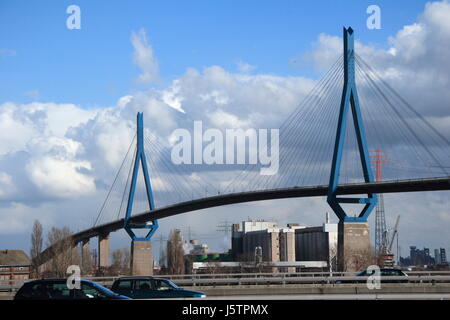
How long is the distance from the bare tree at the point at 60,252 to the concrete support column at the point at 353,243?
28.8 metres

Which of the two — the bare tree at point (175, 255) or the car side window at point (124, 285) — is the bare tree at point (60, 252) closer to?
the bare tree at point (175, 255)

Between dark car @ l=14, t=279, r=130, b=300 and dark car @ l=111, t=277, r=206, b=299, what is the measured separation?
4498mm

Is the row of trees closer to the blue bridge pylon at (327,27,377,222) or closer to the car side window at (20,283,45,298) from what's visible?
the blue bridge pylon at (327,27,377,222)

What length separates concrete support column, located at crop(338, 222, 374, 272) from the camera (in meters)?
66.7

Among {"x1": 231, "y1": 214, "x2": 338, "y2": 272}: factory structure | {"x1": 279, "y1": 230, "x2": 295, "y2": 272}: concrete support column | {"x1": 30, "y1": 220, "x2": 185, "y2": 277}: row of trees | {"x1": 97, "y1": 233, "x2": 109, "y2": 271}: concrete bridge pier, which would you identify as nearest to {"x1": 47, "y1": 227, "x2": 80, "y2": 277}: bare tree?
{"x1": 30, "y1": 220, "x2": 185, "y2": 277}: row of trees

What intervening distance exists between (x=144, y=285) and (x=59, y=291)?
5.32 metres

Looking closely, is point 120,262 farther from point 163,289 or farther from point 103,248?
point 163,289

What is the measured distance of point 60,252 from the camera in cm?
8388

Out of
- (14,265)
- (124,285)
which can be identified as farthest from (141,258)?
(124,285)

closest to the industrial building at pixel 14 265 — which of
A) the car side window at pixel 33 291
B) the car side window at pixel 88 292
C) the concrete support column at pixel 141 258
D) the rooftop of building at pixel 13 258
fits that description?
the rooftop of building at pixel 13 258
